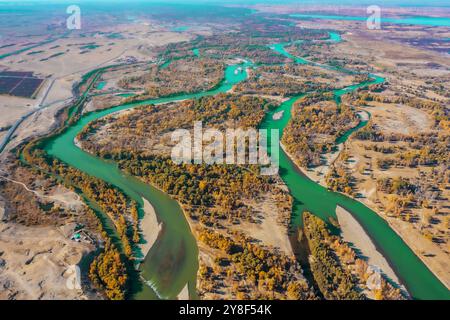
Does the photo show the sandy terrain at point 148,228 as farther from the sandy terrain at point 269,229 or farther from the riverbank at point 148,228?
the sandy terrain at point 269,229

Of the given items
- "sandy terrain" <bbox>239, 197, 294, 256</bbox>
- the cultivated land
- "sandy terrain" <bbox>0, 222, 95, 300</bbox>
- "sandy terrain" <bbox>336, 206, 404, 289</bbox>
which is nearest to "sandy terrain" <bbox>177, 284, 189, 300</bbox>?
the cultivated land

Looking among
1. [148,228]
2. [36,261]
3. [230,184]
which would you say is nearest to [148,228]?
[148,228]

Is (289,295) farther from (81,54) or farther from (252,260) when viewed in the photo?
(81,54)

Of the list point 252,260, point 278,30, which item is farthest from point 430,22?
point 252,260

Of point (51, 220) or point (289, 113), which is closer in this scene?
point (51, 220)

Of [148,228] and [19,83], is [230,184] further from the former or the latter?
[19,83]

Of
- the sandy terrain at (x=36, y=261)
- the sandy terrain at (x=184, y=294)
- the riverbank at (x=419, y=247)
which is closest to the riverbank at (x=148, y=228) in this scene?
the sandy terrain at (x=36, y=261)
